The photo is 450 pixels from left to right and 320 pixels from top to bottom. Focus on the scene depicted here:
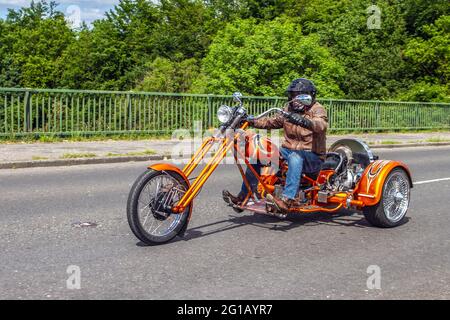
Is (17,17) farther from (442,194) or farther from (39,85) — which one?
(442,194)

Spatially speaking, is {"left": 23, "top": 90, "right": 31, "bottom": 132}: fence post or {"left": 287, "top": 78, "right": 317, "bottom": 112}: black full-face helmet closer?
{"left": 287, "top": 78, "right": 317, "bottom": 112}: black full-face helmet

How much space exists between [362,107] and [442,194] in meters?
15.9

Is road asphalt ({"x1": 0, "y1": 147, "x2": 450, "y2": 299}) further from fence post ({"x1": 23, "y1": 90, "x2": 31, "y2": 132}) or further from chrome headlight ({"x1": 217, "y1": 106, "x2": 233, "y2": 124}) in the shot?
fence post ({"x1": 23, "y1": 90, "x2": 31, "y2": 132})

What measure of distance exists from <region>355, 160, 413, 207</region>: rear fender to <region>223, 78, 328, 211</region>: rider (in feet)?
1.78

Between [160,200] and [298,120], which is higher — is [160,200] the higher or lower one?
the lower one

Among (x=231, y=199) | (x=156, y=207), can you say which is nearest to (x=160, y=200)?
(x=156, y=207)

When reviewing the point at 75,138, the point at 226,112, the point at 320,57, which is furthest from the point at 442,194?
the point at 320,57

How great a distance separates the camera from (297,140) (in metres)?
7.04

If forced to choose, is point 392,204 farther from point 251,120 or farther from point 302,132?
point 251,120

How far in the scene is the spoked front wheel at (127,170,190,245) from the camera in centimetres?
586

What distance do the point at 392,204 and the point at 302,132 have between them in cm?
140

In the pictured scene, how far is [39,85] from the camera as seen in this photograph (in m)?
70.2

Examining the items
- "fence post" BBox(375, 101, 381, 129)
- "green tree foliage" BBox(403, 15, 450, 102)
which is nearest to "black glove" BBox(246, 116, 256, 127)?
"fence post" BBox(375, 101, 381, 129)

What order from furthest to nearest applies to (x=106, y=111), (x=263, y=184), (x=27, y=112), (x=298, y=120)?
(x=106, y=111), (x=27, y=112), (x=263, y=184), (x=298, y=120)
